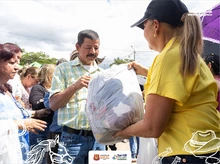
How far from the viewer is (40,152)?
1.73 metres

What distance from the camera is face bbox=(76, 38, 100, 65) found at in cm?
206

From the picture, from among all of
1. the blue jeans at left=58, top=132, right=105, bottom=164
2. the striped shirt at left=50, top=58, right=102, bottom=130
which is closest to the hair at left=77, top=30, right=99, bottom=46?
the striped shirt at left=50, top=58, right=102, bottom=130

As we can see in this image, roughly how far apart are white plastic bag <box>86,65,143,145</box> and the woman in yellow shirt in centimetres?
14

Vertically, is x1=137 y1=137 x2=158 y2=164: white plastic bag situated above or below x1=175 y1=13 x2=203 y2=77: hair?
below

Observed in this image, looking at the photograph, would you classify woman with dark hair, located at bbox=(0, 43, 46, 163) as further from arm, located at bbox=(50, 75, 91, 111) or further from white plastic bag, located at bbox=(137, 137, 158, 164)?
white plastic bag, located at bbox=(137, 137, 158, 164)

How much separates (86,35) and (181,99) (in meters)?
1.17

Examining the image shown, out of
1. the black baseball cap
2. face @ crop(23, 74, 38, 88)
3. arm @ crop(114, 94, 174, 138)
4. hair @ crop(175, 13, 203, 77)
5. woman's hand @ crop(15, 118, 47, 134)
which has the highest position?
the black baseball cap

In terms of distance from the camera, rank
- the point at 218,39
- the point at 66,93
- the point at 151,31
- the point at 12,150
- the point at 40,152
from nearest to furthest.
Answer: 1. the point at 151,31
2. the point at 12,150
3. the point at 40,152
4. the point at 66,93
5. the point at 218,39

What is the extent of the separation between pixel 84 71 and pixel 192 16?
43.1 inches

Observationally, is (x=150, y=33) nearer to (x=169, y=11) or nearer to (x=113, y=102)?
(x=169, y=11)

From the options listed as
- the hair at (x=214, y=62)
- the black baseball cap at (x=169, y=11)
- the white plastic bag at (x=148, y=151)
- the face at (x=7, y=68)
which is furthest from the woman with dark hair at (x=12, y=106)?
the hair at (x=214, y=62)

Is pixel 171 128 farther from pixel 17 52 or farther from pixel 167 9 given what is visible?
pixel 17 52

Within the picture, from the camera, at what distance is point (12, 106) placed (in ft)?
5.73

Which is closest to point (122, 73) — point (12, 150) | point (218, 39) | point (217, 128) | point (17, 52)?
point (217, 128)
